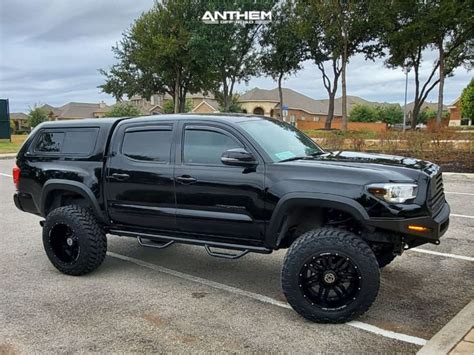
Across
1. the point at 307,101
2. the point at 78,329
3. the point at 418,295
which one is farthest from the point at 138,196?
the point at 307,101

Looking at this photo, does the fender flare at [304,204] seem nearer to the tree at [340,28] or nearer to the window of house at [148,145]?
the window of house at [148,145]

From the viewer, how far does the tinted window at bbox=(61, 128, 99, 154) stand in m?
5.31

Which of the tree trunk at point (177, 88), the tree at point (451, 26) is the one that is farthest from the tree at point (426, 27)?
the tree trunk at point (177, 88)

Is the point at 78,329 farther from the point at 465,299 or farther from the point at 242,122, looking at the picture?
the point at 465,299

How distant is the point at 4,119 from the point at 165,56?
1429 centimetres

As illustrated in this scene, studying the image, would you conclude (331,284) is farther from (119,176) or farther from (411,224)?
(119,176)

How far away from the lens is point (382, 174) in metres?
3.83

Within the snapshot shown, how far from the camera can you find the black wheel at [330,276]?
3.82 metres

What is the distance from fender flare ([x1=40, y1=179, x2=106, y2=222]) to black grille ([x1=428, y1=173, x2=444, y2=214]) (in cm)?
347

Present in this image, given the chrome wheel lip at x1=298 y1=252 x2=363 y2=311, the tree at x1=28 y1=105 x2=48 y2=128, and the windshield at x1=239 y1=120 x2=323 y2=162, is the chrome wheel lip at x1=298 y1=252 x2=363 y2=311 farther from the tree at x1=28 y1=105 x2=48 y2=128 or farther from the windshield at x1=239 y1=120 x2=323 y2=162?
the tree at x1=28 y1=105 x2=48 y2=128

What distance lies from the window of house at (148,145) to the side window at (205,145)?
0.23m

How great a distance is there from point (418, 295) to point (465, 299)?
43cm

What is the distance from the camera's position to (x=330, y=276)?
12.9 feet

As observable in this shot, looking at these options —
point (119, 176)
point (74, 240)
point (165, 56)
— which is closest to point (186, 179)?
point (119, 176)
